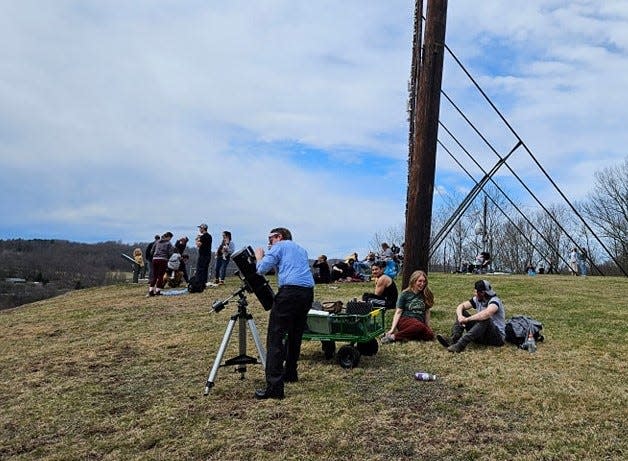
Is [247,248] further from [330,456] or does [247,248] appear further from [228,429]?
[330,456]

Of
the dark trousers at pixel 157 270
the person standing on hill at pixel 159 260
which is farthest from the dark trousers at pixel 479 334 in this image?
the dark trousers at pixel 157 270

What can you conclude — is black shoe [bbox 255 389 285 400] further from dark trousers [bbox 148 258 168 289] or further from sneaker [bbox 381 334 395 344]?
dark trousers [bbox 148 258 168 289]

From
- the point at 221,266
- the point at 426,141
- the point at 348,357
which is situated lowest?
the point at 348,357

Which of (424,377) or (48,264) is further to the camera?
(48,264)

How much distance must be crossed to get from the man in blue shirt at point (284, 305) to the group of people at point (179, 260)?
8.00 meters

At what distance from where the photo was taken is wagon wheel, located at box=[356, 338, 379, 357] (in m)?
7.44

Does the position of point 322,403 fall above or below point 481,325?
below

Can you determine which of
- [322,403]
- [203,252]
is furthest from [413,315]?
[203,252]

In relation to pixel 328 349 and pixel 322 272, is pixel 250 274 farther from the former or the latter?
pixel 322 272

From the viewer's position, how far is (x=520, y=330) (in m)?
7.82

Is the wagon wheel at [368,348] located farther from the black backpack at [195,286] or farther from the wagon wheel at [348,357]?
the black backpack at [195,286]

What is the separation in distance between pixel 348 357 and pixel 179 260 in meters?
11.0

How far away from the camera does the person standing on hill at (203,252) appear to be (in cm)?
1439

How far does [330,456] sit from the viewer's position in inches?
170
